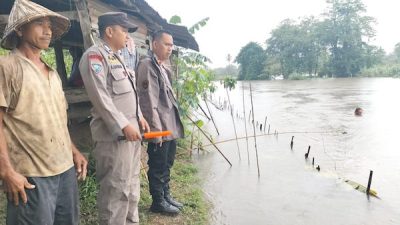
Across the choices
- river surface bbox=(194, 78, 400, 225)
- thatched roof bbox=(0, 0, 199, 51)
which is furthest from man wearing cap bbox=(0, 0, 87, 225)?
river surface bbox=(194, 78, 400, 225)

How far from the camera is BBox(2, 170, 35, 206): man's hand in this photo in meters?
1.70

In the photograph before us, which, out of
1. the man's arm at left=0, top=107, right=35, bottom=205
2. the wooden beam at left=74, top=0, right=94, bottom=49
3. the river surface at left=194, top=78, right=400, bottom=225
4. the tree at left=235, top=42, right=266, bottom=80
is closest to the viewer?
the man's arm at left=0, top=107, right=35, bottom=205

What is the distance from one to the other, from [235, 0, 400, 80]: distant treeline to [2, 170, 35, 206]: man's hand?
57.2 meters

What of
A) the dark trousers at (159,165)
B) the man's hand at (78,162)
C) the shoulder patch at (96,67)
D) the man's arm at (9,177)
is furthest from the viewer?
the dark trousers at (159,165)

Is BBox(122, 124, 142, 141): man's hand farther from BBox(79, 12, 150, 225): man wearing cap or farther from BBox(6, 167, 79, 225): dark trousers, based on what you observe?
BBox(6, 167, 79, 225): dark trousers

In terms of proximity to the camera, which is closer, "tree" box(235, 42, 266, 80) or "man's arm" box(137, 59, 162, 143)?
"man's arm" box(137, 59, 162, 143)

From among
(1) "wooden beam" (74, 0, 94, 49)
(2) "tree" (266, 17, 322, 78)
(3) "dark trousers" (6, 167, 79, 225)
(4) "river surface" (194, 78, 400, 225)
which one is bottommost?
(4) "river surface" (194, 78, 400, 225)

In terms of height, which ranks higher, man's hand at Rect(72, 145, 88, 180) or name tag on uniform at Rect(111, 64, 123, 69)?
name tag on uniform at Rect(111, 64, 123, 69)

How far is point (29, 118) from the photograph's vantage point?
181cm

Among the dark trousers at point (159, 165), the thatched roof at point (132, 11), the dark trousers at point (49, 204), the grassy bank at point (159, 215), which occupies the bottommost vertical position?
the grassy bank at point (159, 215)

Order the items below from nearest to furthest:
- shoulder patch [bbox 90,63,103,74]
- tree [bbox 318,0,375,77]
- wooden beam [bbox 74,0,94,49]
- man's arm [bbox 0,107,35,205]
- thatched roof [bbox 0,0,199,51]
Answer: man's arm [bbox 0,107,35,205]
shoulder patch [bbox 90,63,103,74]
wooden beam [bbox 74,0,94,49]
thatched roof [bbox 0,0,199,51]
tree [bbox 318,0,375,77]

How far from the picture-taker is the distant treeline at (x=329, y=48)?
55594mm

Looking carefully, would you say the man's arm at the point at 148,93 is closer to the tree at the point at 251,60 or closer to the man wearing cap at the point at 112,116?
the man wearing cap at the point at 112,116

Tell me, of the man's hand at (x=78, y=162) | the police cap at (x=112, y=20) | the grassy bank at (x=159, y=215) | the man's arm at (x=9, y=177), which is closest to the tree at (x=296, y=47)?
the grassy bank at (x=159, y=215)
